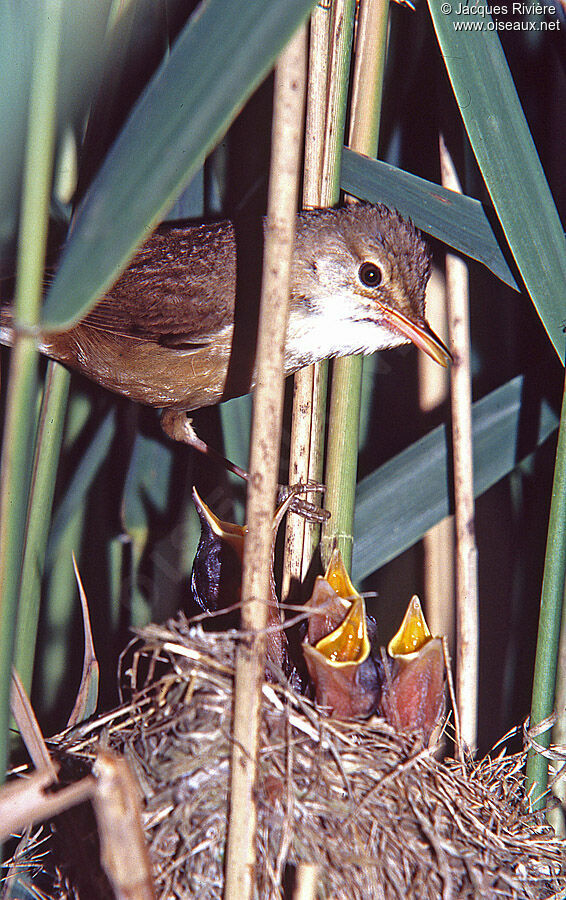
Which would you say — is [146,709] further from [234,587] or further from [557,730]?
[557,730]

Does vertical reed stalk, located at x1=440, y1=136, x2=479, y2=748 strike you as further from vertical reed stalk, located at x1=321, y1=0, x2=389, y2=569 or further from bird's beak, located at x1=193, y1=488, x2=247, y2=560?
bird's beak, located at x1=193, y1=488, x2=247, y2=560

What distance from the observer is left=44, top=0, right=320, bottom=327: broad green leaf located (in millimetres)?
576

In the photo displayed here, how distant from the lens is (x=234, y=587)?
3.70 ft

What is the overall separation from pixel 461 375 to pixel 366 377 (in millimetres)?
411

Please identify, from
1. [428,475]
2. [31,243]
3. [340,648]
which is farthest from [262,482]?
[428,475]

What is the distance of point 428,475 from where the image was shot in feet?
4.32

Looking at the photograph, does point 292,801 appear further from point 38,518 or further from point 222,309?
point 222,309

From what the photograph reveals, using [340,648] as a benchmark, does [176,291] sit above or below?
above

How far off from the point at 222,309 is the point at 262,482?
79 centimetres

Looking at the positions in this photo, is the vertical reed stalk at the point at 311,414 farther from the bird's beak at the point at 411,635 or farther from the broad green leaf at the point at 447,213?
the bird's beak at the point at 411,635

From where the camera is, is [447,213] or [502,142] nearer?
[502,142]

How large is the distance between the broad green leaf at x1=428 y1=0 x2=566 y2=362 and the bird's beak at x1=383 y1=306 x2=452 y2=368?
0.20m

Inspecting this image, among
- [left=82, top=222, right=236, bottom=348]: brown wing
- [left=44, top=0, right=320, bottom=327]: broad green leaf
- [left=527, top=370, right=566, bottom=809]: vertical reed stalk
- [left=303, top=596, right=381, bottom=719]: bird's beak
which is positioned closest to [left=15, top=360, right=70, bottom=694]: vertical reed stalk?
[left=82, top=222, right=236, bottom=348]: brown wing

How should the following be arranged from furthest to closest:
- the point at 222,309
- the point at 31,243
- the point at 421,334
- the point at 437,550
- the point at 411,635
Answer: the point at 437,550 → the point at 222,309 → the point at 421,334 → the point at 411,635 → the point at 31,243
